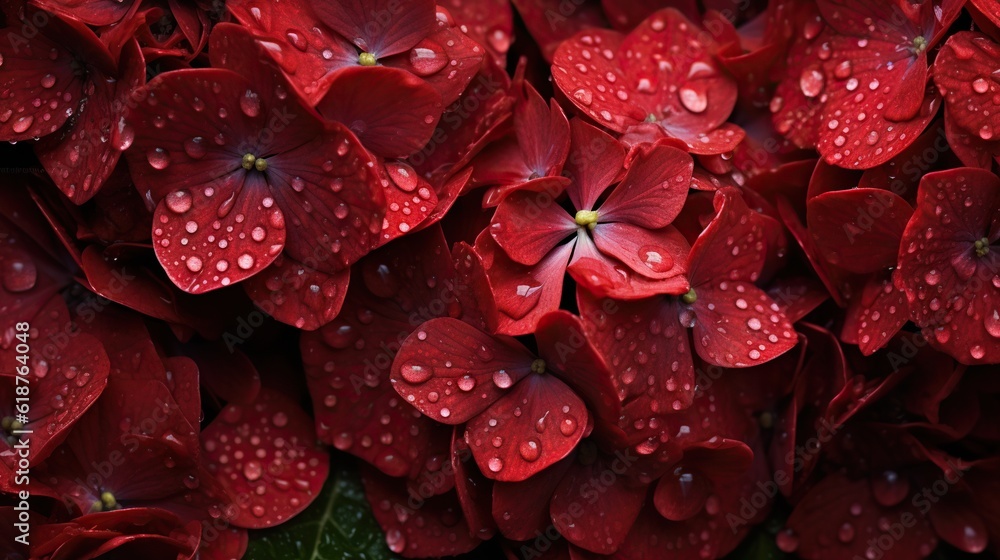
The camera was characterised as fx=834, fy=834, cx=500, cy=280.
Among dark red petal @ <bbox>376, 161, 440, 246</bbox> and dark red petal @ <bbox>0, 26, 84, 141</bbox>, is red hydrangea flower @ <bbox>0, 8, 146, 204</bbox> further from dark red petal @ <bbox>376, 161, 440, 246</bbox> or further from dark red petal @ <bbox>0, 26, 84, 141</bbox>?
dark red petal @ <bbox>376, 161, 440, 246</bbox>

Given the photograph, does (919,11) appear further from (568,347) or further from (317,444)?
(317,444)

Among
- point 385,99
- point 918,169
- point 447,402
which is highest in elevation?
point 385,99

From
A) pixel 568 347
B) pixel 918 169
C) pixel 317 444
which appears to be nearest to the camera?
pixel 568 347

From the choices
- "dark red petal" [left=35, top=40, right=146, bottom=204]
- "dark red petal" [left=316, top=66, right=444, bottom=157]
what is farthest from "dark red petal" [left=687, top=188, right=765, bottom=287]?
"dark red petal" [left=35, top=40, right=146, bottom=204]

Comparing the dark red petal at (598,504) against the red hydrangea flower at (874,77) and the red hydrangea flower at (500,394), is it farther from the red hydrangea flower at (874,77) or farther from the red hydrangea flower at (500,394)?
the red hydrangea flower at (874,77)

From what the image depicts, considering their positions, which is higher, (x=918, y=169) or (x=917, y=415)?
(x=918, y=169)

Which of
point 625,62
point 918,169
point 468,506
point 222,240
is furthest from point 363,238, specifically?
point 918,169

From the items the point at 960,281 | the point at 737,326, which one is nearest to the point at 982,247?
the point at 960,281
